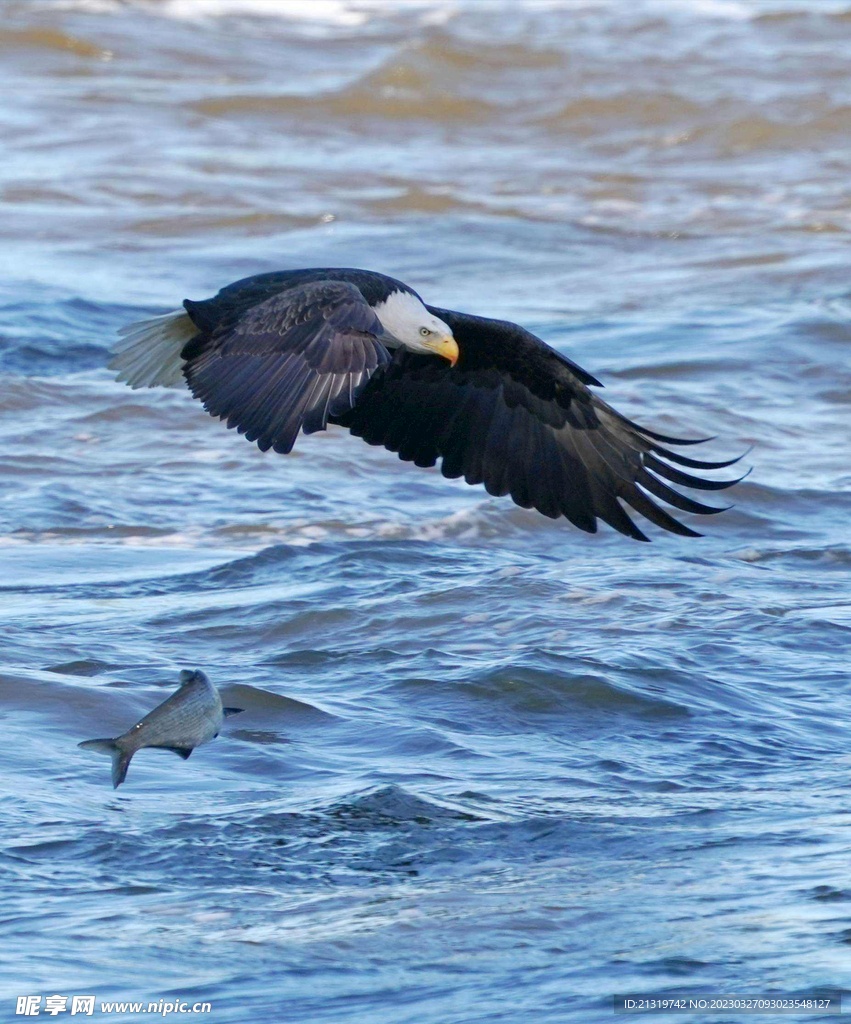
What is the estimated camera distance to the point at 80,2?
20.1 metres

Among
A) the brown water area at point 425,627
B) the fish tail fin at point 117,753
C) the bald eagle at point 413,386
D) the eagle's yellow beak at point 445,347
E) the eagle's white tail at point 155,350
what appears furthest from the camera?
the eagle's white tail at point 155,350

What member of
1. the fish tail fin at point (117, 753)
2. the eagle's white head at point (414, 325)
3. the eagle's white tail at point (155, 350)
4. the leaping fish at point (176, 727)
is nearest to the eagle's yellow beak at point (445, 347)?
A: the eagle's white head at point (414, 325)

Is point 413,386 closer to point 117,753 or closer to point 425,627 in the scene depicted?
point 425,627

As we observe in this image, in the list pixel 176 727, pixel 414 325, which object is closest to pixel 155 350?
pixel 414 325

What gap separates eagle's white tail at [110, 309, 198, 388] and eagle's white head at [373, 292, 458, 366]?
0.60 m

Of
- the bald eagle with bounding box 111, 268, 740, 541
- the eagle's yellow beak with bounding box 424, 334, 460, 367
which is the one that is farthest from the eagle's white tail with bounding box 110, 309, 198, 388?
the eagle's yellow beak with bounding box 424, 334, 460, 367

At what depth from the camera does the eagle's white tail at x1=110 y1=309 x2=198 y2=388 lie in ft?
17.6

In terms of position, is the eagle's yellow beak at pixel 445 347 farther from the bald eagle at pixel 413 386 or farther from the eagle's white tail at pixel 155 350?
the eagle's white tail at pixel 155 350

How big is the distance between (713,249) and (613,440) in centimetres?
700

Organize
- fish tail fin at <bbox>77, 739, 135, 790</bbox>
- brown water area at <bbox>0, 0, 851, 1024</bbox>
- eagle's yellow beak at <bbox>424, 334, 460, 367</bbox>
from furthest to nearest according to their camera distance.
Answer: eagle's yellow beak at <bbox>424, 334, 460, 367</bbox> < fish tail fin at <bbox>77, 739, 135, 790</bbox> < brown water area at <bbox>0, 0, 851, 1024</bbox>

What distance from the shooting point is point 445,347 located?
5109 mm

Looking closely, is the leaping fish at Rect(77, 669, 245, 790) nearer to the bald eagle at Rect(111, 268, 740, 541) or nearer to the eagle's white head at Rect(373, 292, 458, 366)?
the bald eagle at Rect(111, 268, 740, 541)

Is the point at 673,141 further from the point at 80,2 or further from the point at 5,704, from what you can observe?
the point at 5,704

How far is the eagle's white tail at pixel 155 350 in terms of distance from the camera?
5352 millimetres
